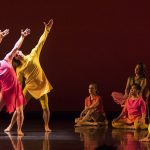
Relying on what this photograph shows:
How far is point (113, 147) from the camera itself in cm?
693

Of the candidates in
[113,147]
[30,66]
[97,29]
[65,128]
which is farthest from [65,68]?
[113,147]

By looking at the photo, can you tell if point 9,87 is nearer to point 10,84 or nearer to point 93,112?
point 10,84

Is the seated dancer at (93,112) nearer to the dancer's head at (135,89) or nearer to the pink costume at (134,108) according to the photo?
the pink costume at (134,108)

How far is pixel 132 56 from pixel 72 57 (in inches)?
43.7

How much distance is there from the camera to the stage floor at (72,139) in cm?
696

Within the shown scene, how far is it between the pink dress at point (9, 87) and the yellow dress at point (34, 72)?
0.50 meters

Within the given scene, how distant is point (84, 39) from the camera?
11.5 meters

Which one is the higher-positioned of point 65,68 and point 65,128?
point 65,68

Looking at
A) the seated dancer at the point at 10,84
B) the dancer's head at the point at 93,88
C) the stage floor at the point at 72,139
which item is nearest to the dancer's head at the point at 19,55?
the seated dancer at the point at 10,84

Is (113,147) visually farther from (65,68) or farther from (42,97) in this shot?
(65,68)

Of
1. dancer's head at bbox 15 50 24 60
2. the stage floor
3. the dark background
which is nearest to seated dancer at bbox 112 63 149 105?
the stage floor

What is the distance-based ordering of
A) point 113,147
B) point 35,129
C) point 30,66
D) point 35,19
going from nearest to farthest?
point 113,147 → point 30,66 → point 35,129 → point 35,19

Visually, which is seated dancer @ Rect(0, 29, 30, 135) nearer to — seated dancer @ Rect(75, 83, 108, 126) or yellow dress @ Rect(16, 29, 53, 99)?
yellow dress @ Rect(16, 29, 53, 99)

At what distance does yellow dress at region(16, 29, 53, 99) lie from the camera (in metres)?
8.33
